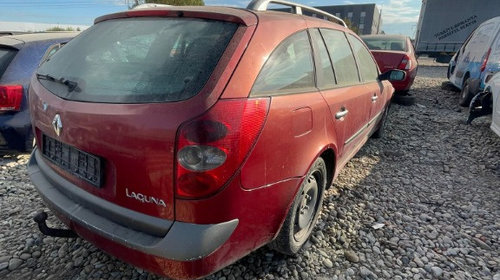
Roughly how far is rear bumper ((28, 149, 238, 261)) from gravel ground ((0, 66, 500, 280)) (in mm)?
577

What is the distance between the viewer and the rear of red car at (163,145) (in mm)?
1367

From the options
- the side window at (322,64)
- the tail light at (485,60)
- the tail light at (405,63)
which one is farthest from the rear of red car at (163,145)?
the tail light at (485,60)

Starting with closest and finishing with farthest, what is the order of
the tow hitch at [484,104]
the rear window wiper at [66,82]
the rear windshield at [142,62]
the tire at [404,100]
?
the rear windshield at [142,62]
the rear window wiper at [66,82]
the tow hitch at [484,104]
the tire at [404,100]

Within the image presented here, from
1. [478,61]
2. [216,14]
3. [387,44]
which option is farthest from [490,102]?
[216,14]

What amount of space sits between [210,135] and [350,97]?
165 centimetres

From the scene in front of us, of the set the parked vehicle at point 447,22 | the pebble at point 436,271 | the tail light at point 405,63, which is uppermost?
the parked vehicle at point 447,22

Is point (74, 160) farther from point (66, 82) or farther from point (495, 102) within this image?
point (495, 102)

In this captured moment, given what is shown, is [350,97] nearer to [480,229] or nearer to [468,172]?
[480,229]

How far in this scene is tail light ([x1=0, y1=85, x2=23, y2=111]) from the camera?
3.28 metres

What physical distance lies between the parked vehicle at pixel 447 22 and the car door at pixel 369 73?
58.0 feet

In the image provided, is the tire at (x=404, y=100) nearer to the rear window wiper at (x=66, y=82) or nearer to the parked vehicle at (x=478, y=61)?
the parked vehicle at (x=478, y=61)

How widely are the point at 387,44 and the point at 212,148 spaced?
7767mm

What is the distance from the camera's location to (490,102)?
4.92 meters

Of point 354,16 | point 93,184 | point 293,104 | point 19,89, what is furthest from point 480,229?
point 354,16
